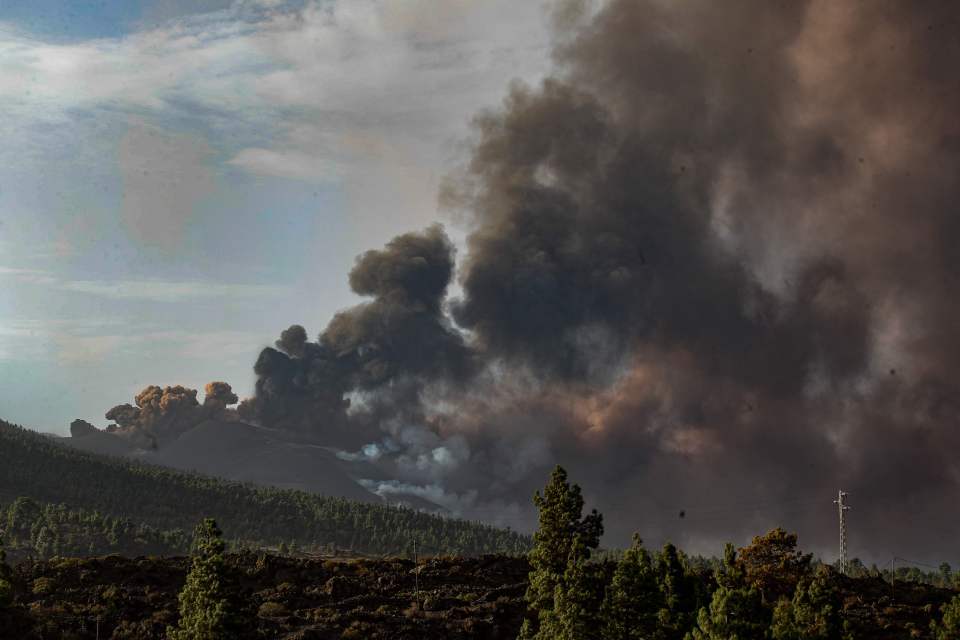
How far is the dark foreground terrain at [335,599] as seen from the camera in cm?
10544

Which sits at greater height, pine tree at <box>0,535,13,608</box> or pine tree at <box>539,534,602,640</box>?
pine tree at <box>539,534,602,640</box>

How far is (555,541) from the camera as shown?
9806cm

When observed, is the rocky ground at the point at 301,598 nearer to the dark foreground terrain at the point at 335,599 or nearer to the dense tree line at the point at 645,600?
the dark foreground terrain at the point at 335,599

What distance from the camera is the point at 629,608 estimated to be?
81.9 m

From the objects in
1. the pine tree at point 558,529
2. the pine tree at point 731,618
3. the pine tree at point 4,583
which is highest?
the pine tree at point 558,529

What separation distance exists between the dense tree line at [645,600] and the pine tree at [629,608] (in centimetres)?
8

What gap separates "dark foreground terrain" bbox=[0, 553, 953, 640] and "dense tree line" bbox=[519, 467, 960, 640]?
1793cm

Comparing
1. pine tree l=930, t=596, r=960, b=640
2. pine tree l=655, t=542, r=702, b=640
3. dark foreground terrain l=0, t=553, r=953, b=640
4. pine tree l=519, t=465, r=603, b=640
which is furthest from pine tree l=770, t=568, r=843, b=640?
dark foreground terrain l=0, t=553, r=953, b=640

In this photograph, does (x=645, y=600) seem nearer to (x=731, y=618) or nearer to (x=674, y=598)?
(x=674, y=598)

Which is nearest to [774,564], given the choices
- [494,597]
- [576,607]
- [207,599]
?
[494,597]

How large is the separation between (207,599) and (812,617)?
44.7 meters

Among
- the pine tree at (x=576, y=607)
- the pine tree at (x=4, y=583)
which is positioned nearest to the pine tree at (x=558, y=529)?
the pine tree at (x=576, y=607)

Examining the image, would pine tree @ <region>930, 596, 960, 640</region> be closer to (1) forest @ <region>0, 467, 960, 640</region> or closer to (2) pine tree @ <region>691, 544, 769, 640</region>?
(1) forest @ <region>0, 467, 960, 640</region>

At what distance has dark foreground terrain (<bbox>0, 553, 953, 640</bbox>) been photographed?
10544 cm
